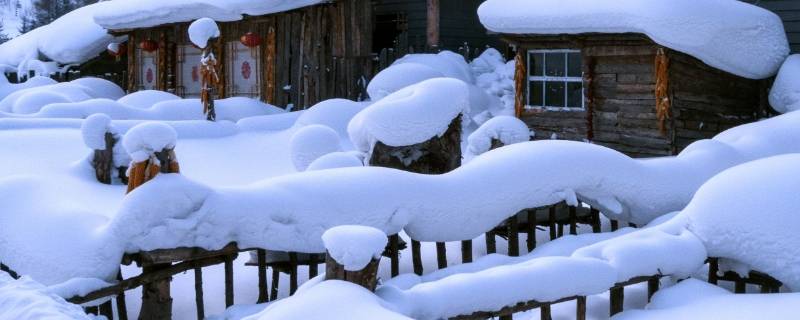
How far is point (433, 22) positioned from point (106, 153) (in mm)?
10889

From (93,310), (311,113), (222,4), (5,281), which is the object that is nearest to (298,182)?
(93,310)

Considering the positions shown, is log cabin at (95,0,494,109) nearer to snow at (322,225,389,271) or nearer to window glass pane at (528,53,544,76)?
window glass pane at (528,53,544,76)

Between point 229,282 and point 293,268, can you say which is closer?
point 229,282

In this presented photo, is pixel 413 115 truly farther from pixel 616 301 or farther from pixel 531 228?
pixel 616 301

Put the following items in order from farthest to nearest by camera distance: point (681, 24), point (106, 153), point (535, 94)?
point (535, 94), point (681, 24), point (106, 153)

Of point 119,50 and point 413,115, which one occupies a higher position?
point 119,50

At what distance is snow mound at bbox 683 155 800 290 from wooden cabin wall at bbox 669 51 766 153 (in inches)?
250

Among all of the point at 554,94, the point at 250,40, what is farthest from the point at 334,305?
the point at 250,40

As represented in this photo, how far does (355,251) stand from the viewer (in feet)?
15.3

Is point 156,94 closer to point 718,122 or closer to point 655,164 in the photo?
point 718,122

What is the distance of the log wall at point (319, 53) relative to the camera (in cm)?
1812

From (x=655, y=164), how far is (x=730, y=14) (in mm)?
5477

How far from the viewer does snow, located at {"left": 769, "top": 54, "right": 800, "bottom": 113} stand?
12.8m

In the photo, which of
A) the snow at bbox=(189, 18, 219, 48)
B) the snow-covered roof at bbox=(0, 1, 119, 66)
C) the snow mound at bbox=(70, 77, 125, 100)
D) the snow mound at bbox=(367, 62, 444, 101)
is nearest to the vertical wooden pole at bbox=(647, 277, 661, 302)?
the snow mound at bbox=(367, 62, 444, 101)
